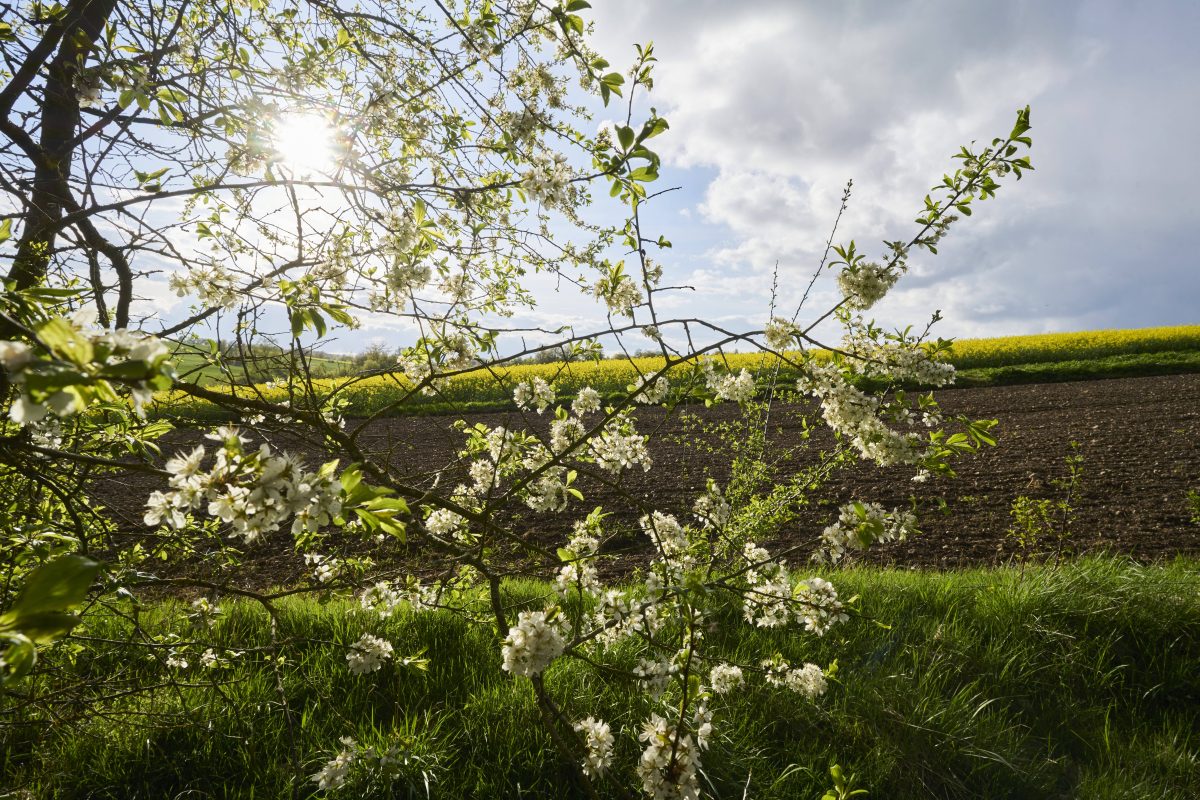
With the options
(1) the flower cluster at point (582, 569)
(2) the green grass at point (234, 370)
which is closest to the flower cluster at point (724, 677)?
(1) the flower cluster at point (582, 569)

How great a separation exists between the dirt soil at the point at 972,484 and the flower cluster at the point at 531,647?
1.24 meters

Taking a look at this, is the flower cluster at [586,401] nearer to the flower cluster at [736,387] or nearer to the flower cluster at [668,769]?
the flower cluster at [736,387]

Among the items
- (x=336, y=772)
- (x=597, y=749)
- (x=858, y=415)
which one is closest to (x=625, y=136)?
(x=858, y=415)

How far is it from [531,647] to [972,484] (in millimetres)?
8446

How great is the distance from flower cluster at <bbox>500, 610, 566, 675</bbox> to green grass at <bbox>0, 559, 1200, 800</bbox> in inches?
48.6

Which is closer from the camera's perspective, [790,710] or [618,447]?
[618,447]

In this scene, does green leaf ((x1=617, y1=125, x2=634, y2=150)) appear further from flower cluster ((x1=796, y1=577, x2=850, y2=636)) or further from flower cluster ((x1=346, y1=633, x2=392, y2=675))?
flower cluster ((x1=346, y1=633, x2=392, y2=675))

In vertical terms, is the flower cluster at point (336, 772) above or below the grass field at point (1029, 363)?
below

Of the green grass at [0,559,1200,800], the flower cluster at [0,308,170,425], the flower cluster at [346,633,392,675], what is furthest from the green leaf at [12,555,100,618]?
the flower cluster at [346,633,392,675]

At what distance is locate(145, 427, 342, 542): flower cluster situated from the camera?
113 cm

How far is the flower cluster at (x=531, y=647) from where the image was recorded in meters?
1.75

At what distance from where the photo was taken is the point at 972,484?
27.4ft

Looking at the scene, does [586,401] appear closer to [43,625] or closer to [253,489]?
[253,489]

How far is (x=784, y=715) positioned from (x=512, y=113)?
3513 millimetres
